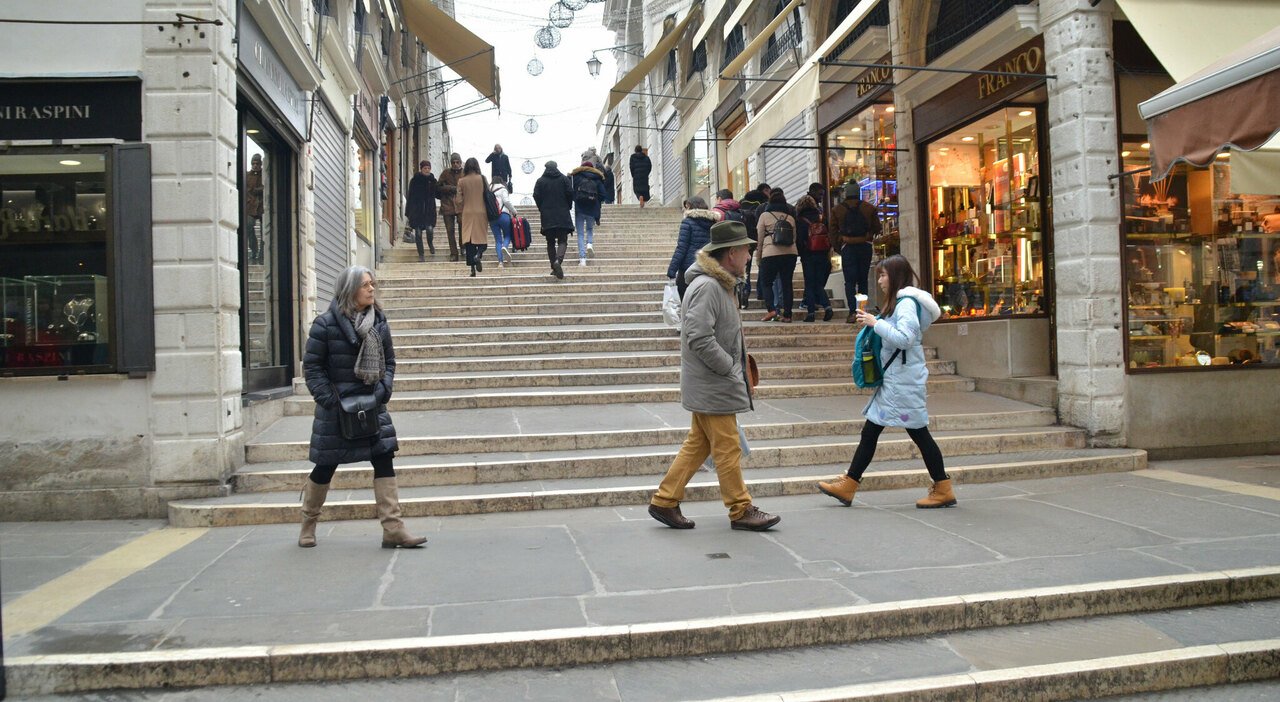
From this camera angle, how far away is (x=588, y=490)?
6.69 metres

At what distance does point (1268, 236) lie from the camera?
29.2ft

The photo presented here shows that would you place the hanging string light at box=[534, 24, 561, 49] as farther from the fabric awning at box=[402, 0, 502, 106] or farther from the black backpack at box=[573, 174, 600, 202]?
the black backpack at box=[573, 174, 600, 202]

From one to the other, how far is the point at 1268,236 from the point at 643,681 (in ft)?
27.1

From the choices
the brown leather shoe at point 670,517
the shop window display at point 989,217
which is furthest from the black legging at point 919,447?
the shop window display at point 989,217

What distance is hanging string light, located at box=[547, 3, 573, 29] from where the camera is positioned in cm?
2048

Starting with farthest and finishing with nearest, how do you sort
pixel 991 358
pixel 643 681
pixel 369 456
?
pixel 991 358
pixel 369 456
pixel 643 681

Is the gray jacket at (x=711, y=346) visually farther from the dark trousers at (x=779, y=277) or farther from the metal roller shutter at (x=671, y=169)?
the metal roller shutter at (x=671, y=169)

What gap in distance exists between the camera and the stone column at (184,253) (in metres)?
6.70

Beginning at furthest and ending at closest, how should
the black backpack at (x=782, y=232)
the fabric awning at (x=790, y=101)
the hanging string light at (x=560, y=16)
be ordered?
the hanging string light at (x=560, y=16), the black backpack at (x=782, y=232), the fabric awning at (x=790, y=101)

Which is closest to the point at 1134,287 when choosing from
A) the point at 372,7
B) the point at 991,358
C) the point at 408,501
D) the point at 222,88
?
the point at 991,358

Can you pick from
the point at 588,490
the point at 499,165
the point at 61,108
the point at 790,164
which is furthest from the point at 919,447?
the point at 499,165

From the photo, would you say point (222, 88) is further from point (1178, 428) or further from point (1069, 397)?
point (1178, 428)

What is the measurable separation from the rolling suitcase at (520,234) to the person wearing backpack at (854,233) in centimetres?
656

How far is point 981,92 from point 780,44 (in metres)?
7.38
